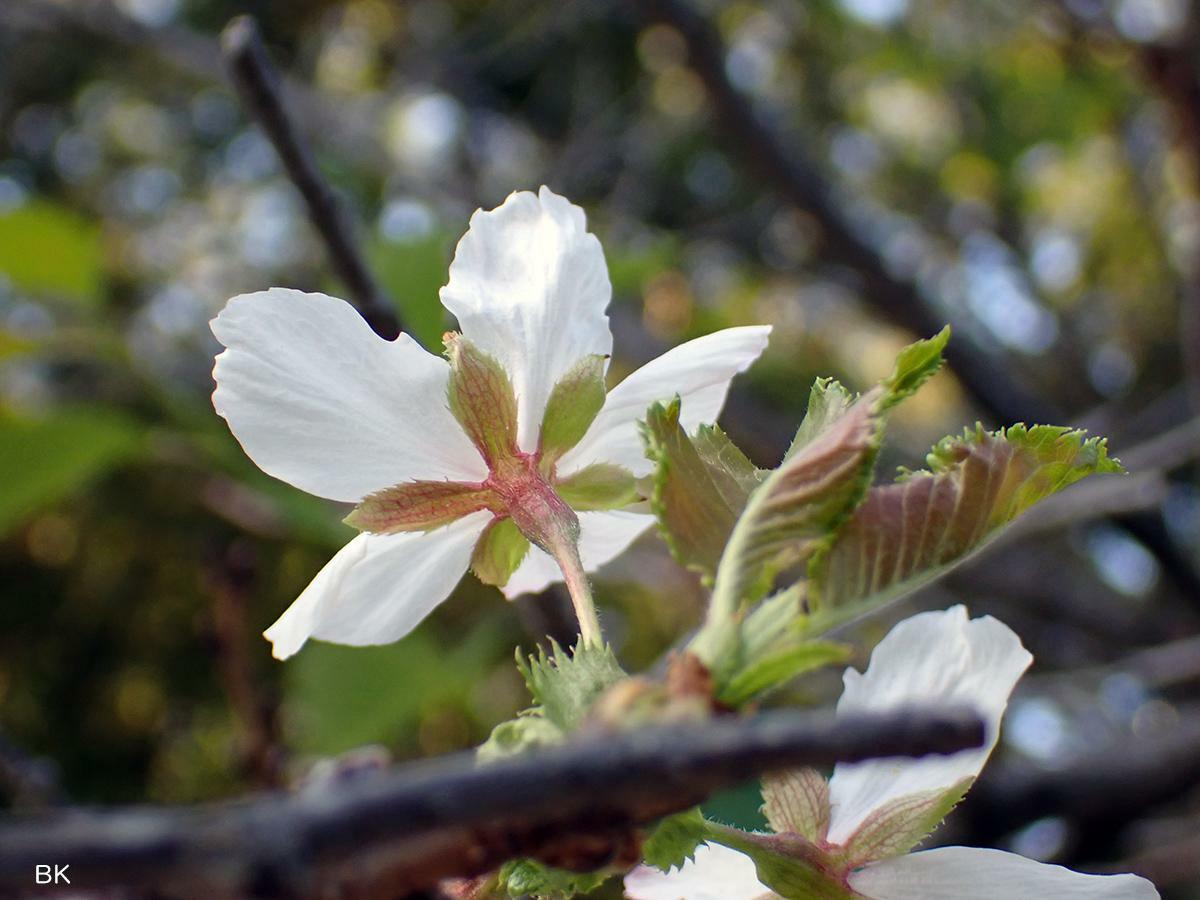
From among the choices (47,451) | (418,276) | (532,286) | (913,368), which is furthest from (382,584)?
(47,451)

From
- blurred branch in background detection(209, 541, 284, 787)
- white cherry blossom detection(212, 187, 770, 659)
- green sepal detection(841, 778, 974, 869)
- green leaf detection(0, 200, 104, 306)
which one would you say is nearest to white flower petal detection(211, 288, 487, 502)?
white cherry blossom detection(212, 187, 770, 659)

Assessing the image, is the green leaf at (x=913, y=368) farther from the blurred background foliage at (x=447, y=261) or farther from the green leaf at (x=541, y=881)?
the blurred background foliage at (x=447, y=261)

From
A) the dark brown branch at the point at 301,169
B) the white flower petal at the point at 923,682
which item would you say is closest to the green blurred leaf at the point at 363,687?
the dark brown branch at the point at 301,169

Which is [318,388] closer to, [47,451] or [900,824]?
[900,824]

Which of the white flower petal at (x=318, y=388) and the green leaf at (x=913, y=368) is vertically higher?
the white flower petal at (x=318, y=388)

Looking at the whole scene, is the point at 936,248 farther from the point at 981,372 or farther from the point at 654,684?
the point at 654,684

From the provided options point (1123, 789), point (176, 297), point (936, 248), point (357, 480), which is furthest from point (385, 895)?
point (936, 248)

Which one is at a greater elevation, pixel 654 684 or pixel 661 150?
pixel 661 150
